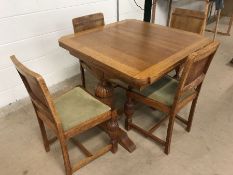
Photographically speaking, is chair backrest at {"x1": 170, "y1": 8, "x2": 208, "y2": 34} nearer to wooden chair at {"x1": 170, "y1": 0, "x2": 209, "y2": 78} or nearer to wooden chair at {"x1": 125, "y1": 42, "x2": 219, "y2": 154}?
wooden chair at {"x1": 170, "y1": 0, "x2": 209, "y2": 78}

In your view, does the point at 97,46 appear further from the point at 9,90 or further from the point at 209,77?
the point at 209,77

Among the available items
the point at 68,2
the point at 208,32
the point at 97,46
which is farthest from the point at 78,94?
the point at 208,32

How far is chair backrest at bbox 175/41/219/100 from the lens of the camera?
137 centimetres

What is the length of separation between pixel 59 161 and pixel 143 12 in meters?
2.61

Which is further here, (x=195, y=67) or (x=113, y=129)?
(x=113, y=129)

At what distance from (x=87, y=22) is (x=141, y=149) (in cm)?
127

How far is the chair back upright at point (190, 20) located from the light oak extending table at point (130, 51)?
0.35m

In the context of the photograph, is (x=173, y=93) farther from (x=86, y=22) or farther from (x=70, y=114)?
(x=86, y=22)

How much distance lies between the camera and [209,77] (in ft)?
9.52

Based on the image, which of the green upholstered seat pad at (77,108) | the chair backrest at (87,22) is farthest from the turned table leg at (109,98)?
the chair backrest at (87,22)

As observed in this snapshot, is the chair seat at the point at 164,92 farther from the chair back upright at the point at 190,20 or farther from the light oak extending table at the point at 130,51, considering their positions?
the chair back upright at the point at 190,20

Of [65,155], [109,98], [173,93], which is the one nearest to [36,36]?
[109,98]

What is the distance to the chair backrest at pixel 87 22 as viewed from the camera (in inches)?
83.1

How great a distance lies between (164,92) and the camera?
1.74 metres
